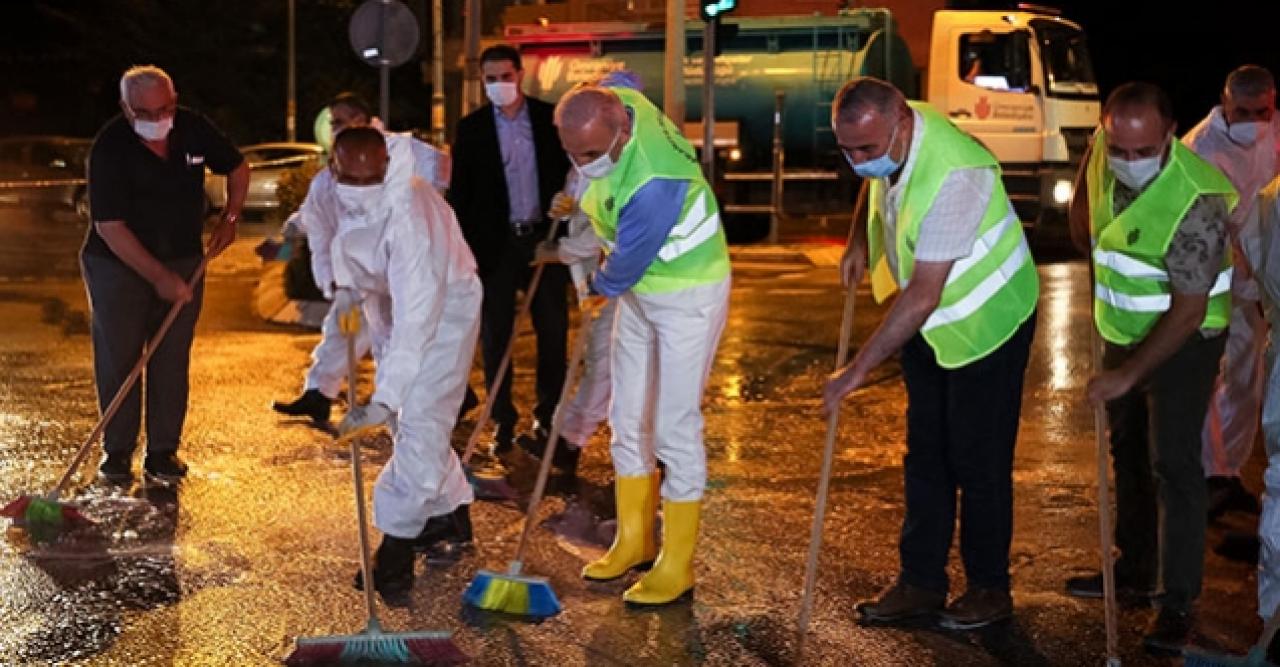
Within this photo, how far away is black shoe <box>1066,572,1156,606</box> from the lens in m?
6.18

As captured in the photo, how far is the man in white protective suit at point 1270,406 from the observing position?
16.9 feet

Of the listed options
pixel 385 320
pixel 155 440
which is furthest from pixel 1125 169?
pixel 155 440

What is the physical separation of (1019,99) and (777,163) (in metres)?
3.08

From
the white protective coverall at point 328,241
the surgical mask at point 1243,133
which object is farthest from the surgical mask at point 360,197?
the surgical mask at point 1243,133

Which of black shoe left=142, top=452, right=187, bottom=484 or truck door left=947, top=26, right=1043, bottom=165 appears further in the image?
truck door left=947, top=26, right=1043, bottom=165

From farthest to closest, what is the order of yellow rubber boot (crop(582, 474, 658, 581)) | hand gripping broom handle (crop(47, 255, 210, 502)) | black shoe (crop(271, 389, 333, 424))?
black shoe (crop(271, 389, 333, 424)) < hand gripping broom handle (crop(47, 255, 210, 502)) < yellow rubber boot (crop(582, 474, 658, 581))

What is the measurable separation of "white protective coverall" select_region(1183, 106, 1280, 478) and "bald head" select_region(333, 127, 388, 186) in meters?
3.45

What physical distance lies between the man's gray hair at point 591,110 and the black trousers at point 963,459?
3.99 ft

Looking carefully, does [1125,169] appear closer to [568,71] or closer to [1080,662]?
[1080,662]

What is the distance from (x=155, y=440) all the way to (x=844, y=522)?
3.12 meters

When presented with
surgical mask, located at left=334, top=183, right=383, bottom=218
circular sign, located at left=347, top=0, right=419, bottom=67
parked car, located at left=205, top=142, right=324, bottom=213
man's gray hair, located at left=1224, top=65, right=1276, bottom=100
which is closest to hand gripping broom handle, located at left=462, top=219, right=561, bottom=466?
surgical mask, located at left=334, top=183, right=383, bottom=218

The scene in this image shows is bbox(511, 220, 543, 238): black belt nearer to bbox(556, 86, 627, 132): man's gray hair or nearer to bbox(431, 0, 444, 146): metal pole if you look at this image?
bbox(556, 86, 627, 132): man's gray hair

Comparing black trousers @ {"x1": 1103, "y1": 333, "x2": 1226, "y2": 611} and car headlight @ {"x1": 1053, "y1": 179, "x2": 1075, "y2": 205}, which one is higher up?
black trousers @ {"x1": 1103, "y1": 333, "x2": 1226, "y2": 611}

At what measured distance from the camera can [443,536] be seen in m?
6.88
